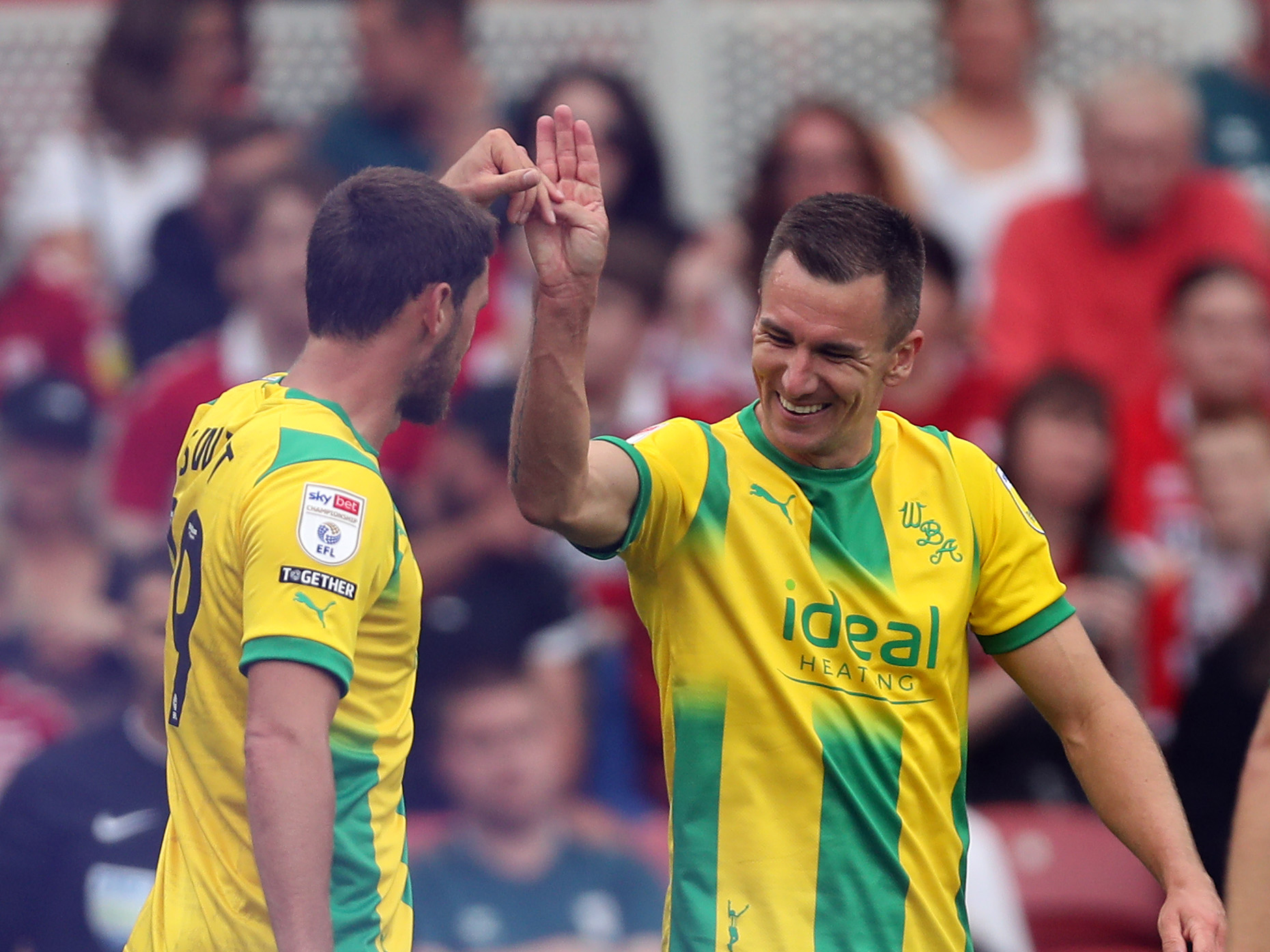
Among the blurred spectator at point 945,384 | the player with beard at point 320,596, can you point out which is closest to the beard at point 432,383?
the player with beard at point 320,596

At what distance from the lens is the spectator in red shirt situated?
6.42m

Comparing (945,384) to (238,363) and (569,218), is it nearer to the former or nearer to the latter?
(238,363)

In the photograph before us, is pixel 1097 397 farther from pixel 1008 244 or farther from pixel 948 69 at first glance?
pixel 948 69

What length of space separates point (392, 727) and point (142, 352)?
167 inches

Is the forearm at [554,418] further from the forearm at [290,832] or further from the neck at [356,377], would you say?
the forearm at [290,832]

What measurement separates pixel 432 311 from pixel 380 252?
148 millimetres

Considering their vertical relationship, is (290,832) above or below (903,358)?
below

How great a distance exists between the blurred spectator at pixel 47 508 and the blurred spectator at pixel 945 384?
313 centimetres

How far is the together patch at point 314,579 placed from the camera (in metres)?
3.11

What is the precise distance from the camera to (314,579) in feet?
10.2

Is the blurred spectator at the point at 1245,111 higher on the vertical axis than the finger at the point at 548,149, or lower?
lower

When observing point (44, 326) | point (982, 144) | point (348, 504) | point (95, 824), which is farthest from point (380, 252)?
point (982, 144)

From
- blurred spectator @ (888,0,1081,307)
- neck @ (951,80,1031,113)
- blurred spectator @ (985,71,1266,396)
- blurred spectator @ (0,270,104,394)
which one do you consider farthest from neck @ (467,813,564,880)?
neck @ (951,80,1031,113)

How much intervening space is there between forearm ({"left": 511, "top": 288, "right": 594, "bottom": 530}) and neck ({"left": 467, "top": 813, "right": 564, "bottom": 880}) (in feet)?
8.94
